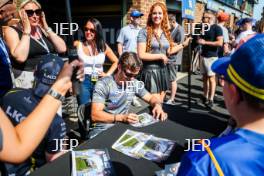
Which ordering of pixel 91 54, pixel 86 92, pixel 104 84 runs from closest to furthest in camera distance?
pixel 104 84, pixel 86 92, pixel 91 54

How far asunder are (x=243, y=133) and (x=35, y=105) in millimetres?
1282

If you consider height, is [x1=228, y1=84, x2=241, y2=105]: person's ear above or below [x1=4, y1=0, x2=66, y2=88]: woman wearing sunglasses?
below

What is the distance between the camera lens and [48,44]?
118 inches

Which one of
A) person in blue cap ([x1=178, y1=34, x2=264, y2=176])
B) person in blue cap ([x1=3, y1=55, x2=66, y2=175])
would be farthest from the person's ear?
person in blue cap ([x1=3, y1=55, x2=66, y2=175])

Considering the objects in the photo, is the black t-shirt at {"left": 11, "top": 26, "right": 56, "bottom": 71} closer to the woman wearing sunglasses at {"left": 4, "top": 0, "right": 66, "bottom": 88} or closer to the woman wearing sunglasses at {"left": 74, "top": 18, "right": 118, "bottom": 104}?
the woman wearing sunglasses at {"left": 4, "top": 0, "right": 66, "bottom": 88}

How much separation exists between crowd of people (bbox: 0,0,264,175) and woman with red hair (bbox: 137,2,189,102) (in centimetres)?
1

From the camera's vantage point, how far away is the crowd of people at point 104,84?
0.88 meters

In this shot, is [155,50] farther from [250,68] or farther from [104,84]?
[250,68]

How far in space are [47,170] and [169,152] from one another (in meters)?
0.71

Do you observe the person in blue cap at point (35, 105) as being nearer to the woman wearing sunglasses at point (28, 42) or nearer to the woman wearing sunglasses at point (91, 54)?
the woman wearing sunglasses at point (28, 42)

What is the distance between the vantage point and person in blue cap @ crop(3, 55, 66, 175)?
69.3 inches

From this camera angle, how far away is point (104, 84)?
254 centimetres

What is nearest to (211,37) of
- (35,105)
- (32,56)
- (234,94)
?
(32,56)

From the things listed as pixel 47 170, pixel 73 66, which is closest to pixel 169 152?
pixel 47 170
